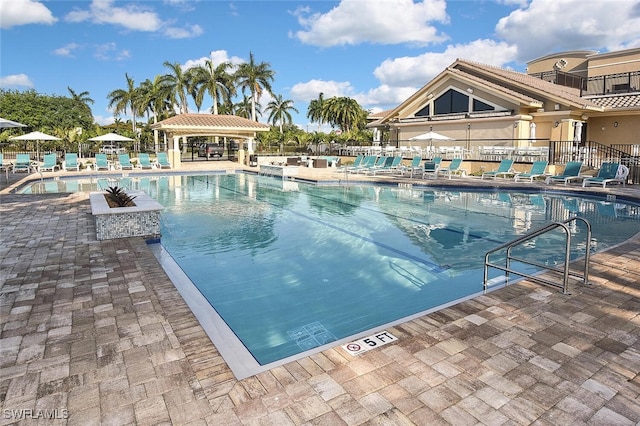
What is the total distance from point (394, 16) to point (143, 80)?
115 ft

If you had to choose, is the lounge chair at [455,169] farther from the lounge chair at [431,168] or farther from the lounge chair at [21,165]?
the lounge chair at [21,165]

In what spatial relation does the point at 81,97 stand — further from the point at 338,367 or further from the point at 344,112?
the point at 338,367

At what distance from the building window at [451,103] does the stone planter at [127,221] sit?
73.9 feet

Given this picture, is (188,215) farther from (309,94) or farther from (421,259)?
(309,94)

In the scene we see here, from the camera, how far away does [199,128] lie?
90.5ft

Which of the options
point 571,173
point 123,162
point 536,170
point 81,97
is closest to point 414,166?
point 536,170

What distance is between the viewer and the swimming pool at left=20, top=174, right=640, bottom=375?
5074 mm

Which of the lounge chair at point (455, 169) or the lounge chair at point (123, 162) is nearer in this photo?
the lounge chair at point (455, 169)

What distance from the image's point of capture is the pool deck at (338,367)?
264 centimetres

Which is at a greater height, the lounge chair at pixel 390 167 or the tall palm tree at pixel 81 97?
the tall palm tree at pixel 81 97

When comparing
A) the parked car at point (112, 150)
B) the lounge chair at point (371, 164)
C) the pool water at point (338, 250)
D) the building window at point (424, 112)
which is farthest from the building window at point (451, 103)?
the parked car at point (112, 150)

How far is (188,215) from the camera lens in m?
11.3

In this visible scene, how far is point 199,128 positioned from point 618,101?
78.7 ft

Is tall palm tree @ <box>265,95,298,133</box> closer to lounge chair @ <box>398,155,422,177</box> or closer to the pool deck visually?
lounge chair @ <box>398,155,422,177</box>
